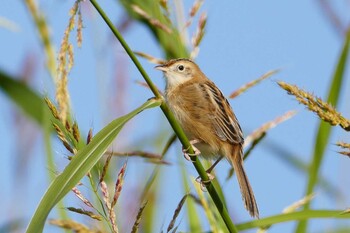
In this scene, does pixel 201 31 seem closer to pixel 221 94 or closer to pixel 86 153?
pixel 221 94

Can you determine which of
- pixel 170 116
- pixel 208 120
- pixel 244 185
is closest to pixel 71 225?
pixel 170 116

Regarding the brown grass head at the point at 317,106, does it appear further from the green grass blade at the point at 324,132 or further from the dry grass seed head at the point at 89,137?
the green grass blade at the point at 324,132

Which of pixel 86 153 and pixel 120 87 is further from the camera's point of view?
pixel 120 87

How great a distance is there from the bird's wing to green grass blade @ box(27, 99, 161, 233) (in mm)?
1446

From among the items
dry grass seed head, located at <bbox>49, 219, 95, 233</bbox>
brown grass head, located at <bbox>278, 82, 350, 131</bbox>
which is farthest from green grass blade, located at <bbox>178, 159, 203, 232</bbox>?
brown grass head, located at <bbox>278, 82, 350, 131</bbox>

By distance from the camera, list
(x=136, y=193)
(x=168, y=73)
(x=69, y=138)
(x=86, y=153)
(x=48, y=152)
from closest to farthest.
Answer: (x=86, y=153)
(x=69, y=138)
(x=48, y=152)
(x=136, y=193)
(x=168, y=73)

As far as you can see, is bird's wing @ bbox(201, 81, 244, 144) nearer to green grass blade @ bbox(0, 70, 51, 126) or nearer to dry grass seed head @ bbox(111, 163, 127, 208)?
green grass blade @ bbox(0, 70, 51, 126)

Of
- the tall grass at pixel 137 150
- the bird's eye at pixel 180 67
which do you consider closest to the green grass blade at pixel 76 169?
the tall grass at pixel 137 150

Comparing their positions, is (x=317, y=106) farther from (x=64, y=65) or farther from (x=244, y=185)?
(x=244, y=185)

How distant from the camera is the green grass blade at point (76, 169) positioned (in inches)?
62.0

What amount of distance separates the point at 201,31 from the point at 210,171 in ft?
1.93

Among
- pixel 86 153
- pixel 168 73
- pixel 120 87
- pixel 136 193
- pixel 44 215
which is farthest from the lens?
pixel 168 73

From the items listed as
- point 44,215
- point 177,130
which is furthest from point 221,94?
point 44,215

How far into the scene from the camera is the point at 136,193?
2.79 meters
